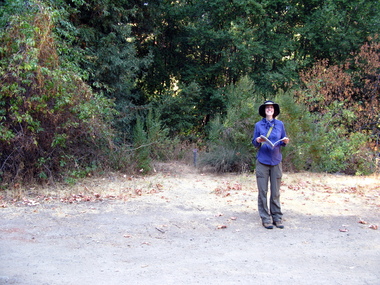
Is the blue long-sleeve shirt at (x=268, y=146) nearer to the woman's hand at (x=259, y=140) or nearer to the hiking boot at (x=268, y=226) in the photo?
the woman's hand at (x=259, y=140)

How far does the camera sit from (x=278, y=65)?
65.6ft

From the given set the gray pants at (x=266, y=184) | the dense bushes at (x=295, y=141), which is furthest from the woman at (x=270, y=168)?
the dense bushes at (x=295, y=141)

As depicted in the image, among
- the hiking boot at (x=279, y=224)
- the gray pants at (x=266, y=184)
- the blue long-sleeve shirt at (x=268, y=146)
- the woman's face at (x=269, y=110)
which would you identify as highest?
the woman's face at (x=269, y=110)

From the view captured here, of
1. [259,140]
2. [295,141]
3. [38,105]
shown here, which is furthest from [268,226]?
[295,141]

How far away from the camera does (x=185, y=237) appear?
6000 mm

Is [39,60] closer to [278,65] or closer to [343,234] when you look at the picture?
[343,234]

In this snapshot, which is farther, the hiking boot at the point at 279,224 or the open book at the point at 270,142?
the hiking boot at the point at 279,224

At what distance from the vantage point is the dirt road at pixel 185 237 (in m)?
4.49

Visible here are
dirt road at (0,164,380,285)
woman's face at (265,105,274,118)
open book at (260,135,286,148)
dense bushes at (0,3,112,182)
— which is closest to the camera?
dirt road at (0,164,380,285)

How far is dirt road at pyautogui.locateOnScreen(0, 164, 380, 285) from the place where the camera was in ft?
14.7

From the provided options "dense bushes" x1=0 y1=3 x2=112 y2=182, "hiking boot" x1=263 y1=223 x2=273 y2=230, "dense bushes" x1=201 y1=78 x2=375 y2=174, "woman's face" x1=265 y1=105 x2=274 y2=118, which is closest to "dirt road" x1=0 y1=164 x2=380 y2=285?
"hiking boot" x1=263 y1=223 x2=273 y2=230

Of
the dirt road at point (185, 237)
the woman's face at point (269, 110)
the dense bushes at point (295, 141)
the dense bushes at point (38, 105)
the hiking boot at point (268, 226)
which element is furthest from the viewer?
the dense bushes at point (295, 141)

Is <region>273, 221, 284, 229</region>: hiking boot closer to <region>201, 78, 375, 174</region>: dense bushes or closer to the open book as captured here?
the open book

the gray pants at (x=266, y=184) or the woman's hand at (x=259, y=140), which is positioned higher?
the woman's hand at (x=259, y=140)
